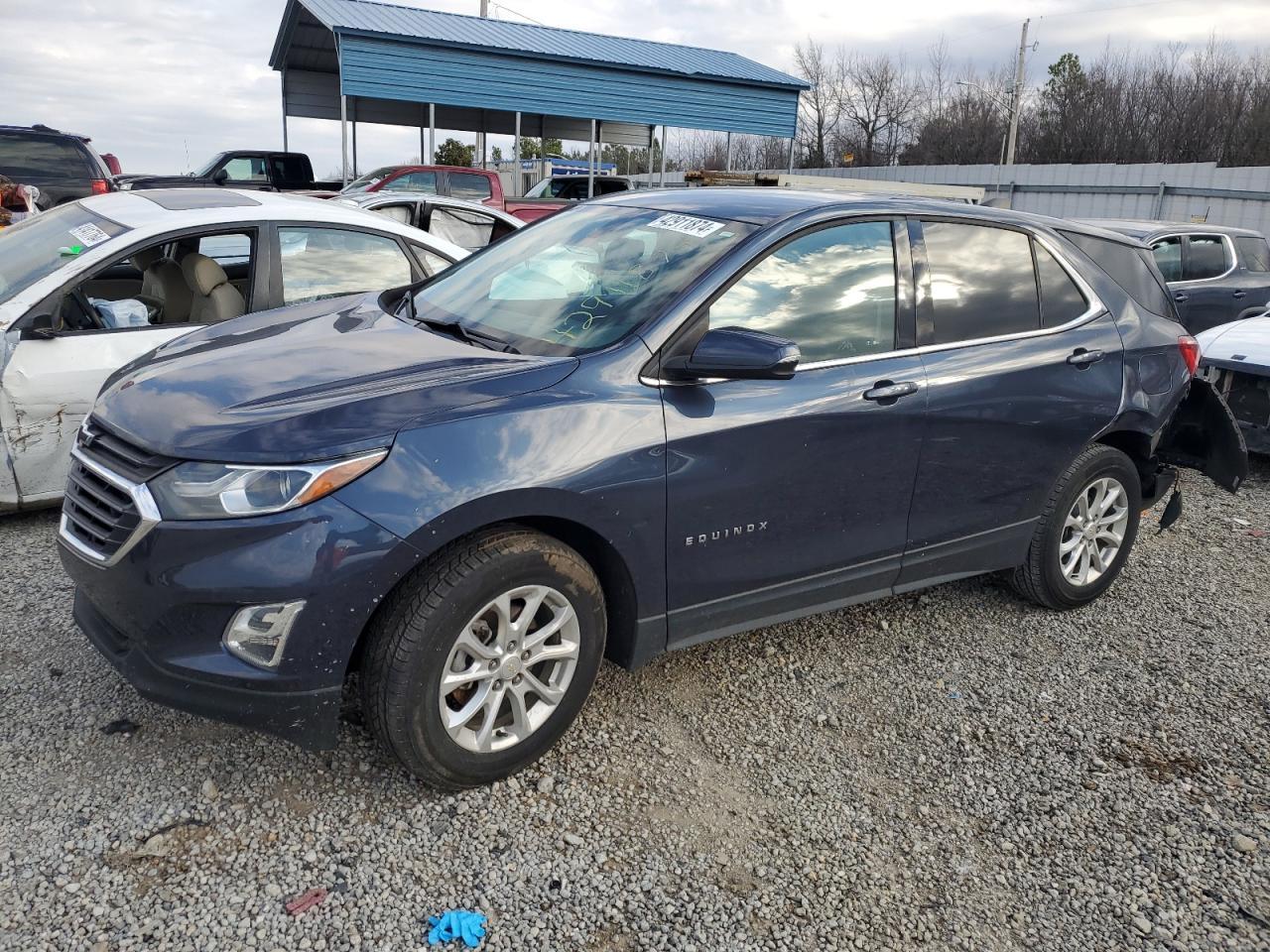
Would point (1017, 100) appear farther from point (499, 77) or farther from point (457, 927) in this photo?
point (457, 927)

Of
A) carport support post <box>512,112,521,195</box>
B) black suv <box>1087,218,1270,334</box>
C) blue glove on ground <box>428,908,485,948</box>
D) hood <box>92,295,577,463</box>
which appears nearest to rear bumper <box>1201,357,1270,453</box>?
black suv <box>1087,218,1270,334</box>

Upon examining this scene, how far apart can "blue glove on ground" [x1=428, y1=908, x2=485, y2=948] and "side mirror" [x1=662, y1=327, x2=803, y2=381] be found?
1.63 m

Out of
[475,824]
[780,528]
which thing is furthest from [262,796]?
[780,528]

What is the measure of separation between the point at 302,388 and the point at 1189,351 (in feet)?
12.9

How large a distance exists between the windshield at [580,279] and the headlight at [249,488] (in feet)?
2.81

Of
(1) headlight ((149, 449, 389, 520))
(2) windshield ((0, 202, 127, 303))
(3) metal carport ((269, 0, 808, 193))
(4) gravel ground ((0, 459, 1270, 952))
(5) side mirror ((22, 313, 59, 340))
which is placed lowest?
(4) gravel ground ((0, 459, 1270, 952))

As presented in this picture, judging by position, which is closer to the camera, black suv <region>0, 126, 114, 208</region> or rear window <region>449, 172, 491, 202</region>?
black suv <region>0, 126, 114, 208</region>

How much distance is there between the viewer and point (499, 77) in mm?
21578

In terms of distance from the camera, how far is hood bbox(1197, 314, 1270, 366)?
6.67m

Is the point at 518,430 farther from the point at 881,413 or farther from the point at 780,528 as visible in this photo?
the point at 881,413

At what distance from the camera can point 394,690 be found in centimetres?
265

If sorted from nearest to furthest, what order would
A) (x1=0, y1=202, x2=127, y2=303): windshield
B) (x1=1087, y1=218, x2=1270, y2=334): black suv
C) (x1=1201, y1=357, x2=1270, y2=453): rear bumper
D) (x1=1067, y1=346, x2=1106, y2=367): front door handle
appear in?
(x1=1067, y1=346, x2=1106, y2=367): front door handle, (x1=0, y1=202, x2=127, y2=303): windshield, (x1=1201, y1=357, x2=1270, y2=453): rear bumper, (x1=1087, y1=218, x2=1270, y2=334): black suv

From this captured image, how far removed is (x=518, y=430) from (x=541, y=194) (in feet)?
62.7

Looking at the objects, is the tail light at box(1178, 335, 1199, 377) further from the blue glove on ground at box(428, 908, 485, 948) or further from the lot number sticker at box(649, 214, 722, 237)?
the blue glove on ground at box(428, 908, 485, 948)
